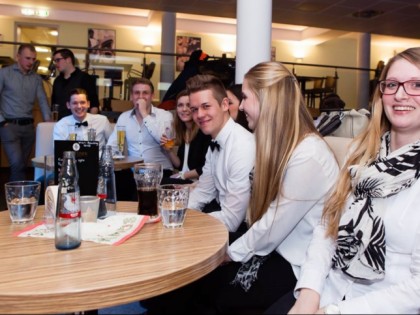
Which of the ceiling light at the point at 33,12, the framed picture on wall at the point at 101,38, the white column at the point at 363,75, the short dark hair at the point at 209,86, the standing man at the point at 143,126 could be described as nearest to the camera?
the short dark hair at the point at 209,86

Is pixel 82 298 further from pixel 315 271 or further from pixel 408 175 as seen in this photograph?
pixel 408 175

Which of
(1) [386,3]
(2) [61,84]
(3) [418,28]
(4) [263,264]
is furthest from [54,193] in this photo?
(3) [418,28]

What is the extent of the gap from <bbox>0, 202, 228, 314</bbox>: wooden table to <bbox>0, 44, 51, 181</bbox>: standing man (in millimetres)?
3712

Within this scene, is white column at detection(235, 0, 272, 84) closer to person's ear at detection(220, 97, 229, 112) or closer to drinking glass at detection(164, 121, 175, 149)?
drinking glass at detection(164, 121, 175, 149)

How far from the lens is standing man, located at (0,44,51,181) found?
460cm

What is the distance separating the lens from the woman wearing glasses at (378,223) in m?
1.05

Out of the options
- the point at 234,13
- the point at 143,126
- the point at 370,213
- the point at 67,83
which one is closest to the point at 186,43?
the point at 234,13

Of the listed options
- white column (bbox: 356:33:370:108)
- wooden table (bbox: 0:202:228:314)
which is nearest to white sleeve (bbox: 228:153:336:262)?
wooden table (bbox: 0:202:228:314)

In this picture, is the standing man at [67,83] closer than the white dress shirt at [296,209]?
No

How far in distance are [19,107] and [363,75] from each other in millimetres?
7997

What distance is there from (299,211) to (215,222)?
0.33 metres

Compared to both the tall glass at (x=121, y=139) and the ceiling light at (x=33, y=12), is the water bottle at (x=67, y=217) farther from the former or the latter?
the ceiling light at (x=33, y=12)

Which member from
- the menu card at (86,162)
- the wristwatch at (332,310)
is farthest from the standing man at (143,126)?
the wristwatch at (332,310)

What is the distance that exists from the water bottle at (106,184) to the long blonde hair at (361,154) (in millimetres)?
737
